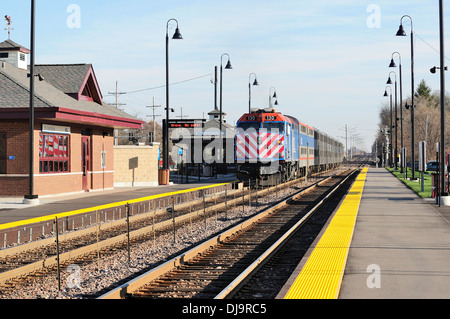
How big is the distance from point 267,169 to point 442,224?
16.5 metres

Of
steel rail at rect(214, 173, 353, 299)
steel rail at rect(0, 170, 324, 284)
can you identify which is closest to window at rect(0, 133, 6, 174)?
steel rail at rect(0, 170, 324, 284)

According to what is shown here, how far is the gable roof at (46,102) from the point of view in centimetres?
2455

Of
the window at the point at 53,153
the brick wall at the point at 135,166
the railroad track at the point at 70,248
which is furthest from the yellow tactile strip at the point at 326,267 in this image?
the brick wall at the point at 135,166

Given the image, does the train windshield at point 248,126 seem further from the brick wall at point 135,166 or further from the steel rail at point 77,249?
the steel rail at point 77,249

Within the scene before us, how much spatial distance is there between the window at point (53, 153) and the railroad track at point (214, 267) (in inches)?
432

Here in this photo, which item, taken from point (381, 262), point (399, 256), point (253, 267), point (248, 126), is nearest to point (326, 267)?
point (381, 262)

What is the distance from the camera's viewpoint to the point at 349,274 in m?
9.56

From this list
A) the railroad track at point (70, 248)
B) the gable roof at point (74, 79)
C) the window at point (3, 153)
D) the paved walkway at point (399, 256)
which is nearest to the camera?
the paved walkway at point (399, 256)

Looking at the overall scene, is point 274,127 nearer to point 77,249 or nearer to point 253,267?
point 77,249

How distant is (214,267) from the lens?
11594 mm

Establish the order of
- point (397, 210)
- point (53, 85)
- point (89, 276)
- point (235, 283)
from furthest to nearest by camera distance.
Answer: point (53, 85)
point (397, 210)
point (89, 276)
point (235, 283)

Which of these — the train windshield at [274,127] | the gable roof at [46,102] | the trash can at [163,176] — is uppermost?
the gable roof at [46,102]

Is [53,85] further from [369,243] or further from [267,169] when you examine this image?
[369,243]
